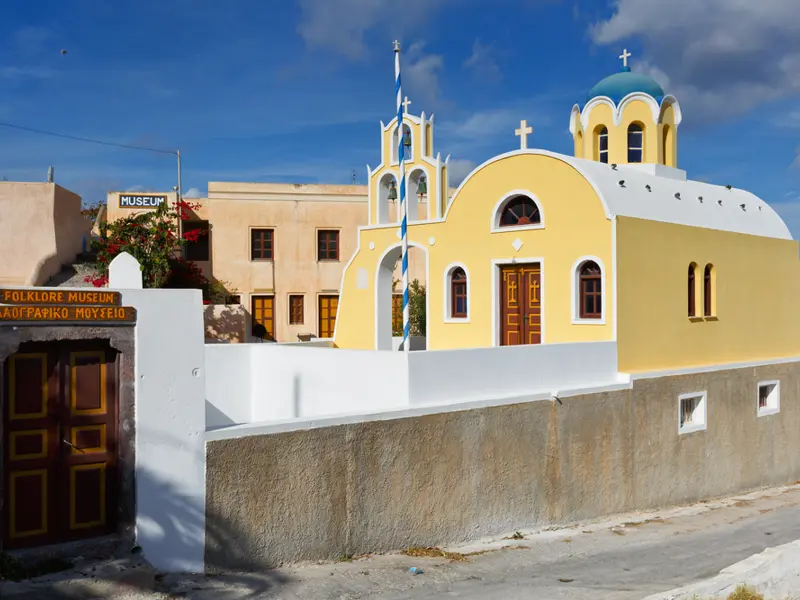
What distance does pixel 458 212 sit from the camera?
1702cm

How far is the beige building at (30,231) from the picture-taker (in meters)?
20.9

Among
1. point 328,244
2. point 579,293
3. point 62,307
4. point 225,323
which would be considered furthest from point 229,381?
point 328,244

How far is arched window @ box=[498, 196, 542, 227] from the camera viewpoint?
1586cm

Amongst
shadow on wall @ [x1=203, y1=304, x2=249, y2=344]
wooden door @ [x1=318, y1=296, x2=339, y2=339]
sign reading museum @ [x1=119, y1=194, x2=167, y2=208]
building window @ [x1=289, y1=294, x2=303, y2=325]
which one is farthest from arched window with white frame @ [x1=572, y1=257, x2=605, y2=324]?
sign reading museum @ [x1=119, y1=194, x2=167, y2=208]

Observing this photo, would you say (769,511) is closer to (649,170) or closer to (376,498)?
(649,170)

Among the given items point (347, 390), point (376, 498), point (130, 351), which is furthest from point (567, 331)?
point (130, 351)

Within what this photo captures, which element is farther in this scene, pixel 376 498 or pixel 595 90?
pixel 595 90

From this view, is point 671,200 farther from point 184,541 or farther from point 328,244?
point 328,244

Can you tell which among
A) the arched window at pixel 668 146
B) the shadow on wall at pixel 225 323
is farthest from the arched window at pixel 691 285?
the shadow on wall at pixel 225 323

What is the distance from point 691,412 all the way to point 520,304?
3.74m

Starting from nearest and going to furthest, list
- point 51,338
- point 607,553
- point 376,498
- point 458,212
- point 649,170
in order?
1. point 51,338
2. point 376,498
3. point 607,553
4. point 458,212
5. point 649,170

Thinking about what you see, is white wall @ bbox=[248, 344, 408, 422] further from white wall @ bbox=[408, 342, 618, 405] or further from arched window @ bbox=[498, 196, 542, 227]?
arched window @ bbox=[498, 196, 542, 227]

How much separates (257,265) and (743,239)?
14.3 meters

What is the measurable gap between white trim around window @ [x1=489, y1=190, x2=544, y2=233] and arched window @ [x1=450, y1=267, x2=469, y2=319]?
1.25 metres
